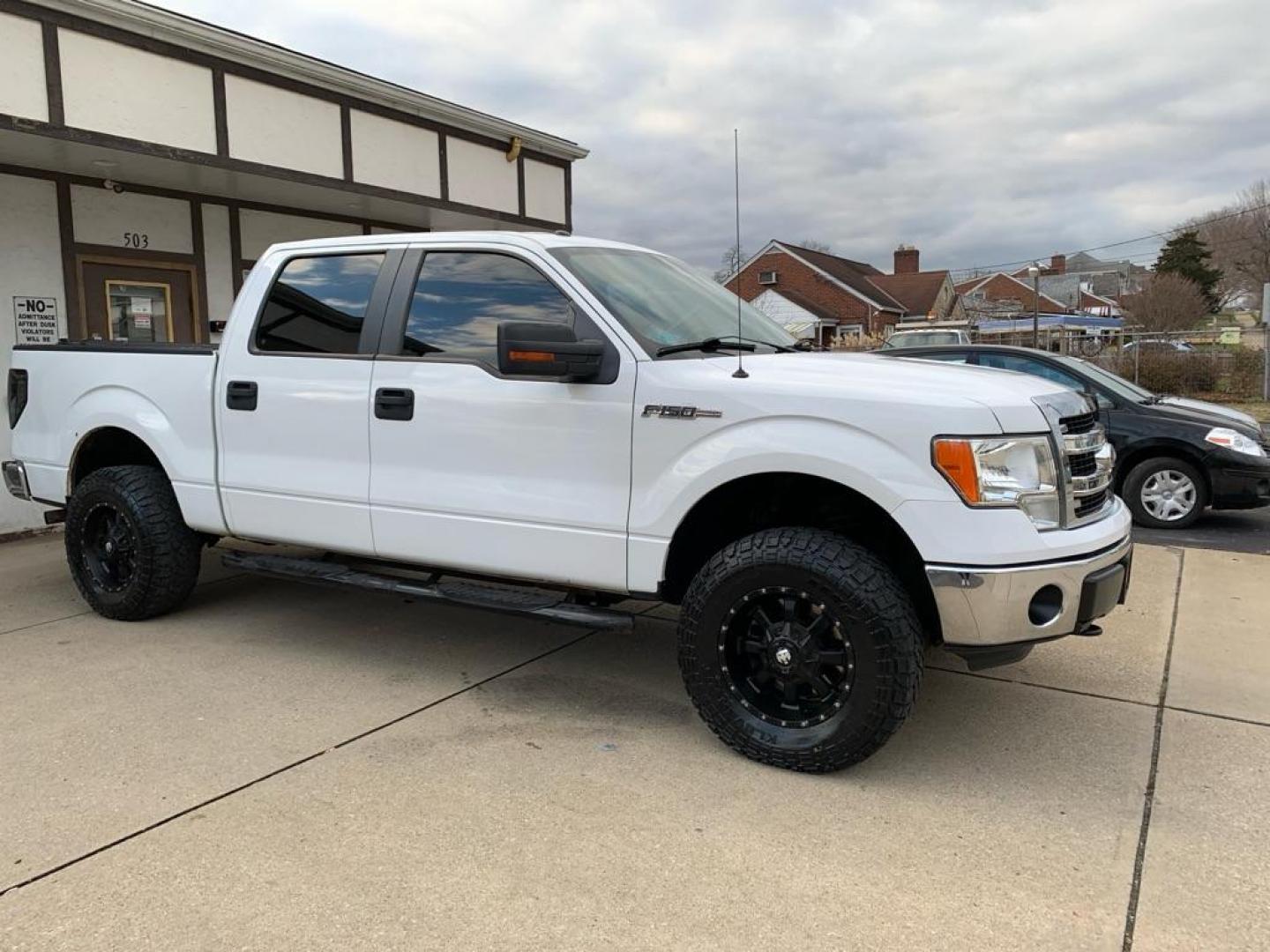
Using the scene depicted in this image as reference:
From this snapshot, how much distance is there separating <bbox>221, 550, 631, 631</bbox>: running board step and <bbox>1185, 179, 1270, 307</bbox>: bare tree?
59162 millimetres

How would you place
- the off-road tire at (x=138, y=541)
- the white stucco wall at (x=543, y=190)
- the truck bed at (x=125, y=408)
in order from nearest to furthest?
the truck bed at (x=125, y=408) → the off-road tire at (x=138, y=541) → the white stucco wall at (x=543, y=190)

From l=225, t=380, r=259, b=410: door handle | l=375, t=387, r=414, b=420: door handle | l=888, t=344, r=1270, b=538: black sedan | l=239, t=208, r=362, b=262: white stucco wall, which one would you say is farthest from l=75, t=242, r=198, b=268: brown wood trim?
l=888, t=344, r=1270, b=538: black sedan

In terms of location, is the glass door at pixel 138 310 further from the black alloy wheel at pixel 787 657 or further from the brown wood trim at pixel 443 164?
the black alloy wheel at pixel 787 657

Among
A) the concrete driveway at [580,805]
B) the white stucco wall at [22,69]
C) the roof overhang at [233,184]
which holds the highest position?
the white stucco wall at [22,69]

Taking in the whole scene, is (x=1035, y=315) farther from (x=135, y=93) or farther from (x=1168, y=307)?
(x=135, y=93)

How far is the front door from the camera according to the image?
8.18 metres

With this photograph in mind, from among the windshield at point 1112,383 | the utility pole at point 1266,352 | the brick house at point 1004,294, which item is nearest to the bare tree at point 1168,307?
→ the brick house at point 1004,294

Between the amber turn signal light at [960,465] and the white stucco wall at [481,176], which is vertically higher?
the white stucco wall at [481,176]

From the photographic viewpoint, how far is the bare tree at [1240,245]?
5378 centimetres

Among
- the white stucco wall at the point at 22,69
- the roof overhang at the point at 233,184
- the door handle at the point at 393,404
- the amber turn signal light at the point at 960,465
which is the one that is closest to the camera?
the amber turn signal light at the point at 960,465

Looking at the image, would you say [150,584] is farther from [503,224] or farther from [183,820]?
[503,224]

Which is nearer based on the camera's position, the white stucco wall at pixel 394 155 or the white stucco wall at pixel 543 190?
the white stucco wall at pixel 394 155

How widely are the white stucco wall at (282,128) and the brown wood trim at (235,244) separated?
1.27 metres

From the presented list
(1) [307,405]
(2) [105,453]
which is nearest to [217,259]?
(2) [105,453]
